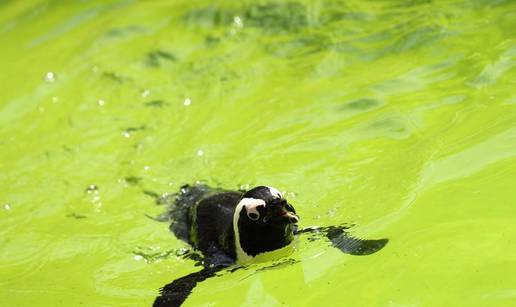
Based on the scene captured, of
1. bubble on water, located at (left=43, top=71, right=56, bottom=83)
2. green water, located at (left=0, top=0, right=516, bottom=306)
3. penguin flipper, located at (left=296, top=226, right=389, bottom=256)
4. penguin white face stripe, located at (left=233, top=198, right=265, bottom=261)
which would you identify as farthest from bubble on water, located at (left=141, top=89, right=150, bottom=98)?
penguin flipper, located at (left=296, top=226, right=389, bottom=256)

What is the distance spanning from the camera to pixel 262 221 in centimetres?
461

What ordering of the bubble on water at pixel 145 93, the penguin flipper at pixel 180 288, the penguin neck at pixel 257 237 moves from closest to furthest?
the penguin flipper at pixel 180 288, the penguin neck at pixel 257 237, the bubble on water at pixel 145 93

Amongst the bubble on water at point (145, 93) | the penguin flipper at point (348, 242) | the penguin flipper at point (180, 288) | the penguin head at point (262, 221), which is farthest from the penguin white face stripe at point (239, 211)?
the bubble on water at point (145, 93)

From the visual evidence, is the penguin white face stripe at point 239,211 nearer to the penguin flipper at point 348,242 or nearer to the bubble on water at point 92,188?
the penguin flipper at point 348,242

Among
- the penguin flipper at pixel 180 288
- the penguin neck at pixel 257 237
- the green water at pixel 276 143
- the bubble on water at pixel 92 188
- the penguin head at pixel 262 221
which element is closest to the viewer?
the green water at pixel 276 143

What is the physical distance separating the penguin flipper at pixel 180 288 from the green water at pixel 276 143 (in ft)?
0.37

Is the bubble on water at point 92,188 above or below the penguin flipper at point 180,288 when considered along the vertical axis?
below

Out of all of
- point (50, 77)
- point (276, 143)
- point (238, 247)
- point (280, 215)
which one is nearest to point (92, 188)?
point (276, 143)

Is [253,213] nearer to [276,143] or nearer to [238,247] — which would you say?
[238,247]

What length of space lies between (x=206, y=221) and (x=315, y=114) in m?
1.96

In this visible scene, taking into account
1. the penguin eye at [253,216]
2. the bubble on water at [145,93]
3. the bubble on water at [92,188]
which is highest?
the penguin eye at [253,216]

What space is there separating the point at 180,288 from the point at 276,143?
7.83 feet

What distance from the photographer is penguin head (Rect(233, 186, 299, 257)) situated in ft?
14.8

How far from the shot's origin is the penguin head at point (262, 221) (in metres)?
4.50
